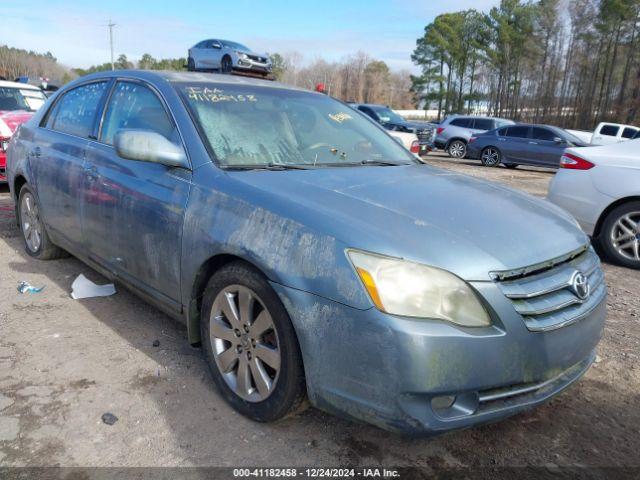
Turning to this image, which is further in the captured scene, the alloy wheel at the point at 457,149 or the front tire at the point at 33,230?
the alloy wheel at the point at 457,149

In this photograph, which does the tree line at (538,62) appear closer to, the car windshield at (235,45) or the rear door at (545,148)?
the rear door at (545,148)

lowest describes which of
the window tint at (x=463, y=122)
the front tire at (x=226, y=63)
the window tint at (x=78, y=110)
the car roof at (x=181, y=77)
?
the window tint at (x=463, y=122)

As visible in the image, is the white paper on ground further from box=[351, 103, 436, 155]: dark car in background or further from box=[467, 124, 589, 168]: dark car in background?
box=[351, 103, 436, 155]: dark car in background

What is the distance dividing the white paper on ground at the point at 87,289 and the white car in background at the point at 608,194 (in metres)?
4.57

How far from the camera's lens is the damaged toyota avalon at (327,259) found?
1.90 m

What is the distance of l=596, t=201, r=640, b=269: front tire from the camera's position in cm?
508

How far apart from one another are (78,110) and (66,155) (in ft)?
1.37

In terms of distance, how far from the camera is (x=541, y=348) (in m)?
2.00

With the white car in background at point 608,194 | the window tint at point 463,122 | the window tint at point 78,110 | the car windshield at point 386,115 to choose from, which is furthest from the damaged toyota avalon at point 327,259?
the window tint at point 463,122

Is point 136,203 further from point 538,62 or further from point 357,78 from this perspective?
point 357,78

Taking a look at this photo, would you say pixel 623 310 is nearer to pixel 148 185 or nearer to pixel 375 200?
pixel 375 200

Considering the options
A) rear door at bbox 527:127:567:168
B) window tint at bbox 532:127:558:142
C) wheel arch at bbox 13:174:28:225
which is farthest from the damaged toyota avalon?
window tint at bbox 532:127:558:142

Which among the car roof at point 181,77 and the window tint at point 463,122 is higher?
the car roof at point 181,77

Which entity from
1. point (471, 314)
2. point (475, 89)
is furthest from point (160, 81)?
point (475, 89)
